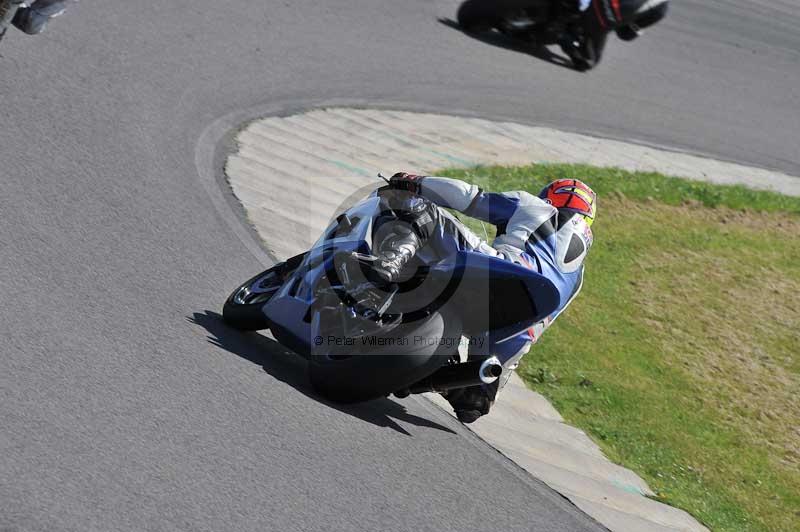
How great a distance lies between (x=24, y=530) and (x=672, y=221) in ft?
29.1

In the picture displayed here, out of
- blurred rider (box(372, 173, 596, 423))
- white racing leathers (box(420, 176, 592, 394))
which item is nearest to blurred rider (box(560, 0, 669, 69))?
blurred rider (box(372, 173, 596, 423))

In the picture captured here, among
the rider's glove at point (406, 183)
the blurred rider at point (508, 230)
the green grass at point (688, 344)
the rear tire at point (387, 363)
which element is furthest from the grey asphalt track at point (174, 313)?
the green grass at point (688, 344)

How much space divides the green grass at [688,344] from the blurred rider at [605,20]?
2.08 meters

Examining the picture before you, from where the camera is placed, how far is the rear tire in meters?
5.26

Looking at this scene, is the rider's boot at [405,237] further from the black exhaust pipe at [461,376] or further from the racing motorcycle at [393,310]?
the black exhaust pipe at [461,376]

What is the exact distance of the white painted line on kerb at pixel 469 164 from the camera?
6375 millimetres

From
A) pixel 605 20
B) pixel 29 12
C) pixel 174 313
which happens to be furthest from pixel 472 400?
pixel 605 20

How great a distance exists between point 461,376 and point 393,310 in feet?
2.01

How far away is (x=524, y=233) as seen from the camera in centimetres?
566

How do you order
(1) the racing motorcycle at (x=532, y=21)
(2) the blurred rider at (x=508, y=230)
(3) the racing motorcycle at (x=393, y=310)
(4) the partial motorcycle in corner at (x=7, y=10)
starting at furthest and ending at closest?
(1) the racing motorcycle at (x=532, y=21) → (4) the partial motorcycle in corner at (x=7, y=10) → (2) the blurred rider at (x=508, y=230) → (3) the racing motorcycle at (x=393, y=310)

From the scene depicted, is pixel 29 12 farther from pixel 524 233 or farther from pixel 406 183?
pixel 524 233

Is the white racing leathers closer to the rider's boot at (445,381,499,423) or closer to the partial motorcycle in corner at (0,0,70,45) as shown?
the rider's boot at (445,381,499,423)

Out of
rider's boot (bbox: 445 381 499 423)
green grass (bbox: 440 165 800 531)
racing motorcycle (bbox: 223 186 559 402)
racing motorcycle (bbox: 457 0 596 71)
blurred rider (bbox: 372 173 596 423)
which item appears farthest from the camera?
racing motorcycle (bbox: 457 0 596 71)

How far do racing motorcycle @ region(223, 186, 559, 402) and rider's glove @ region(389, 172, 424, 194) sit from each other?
52 millimetres
